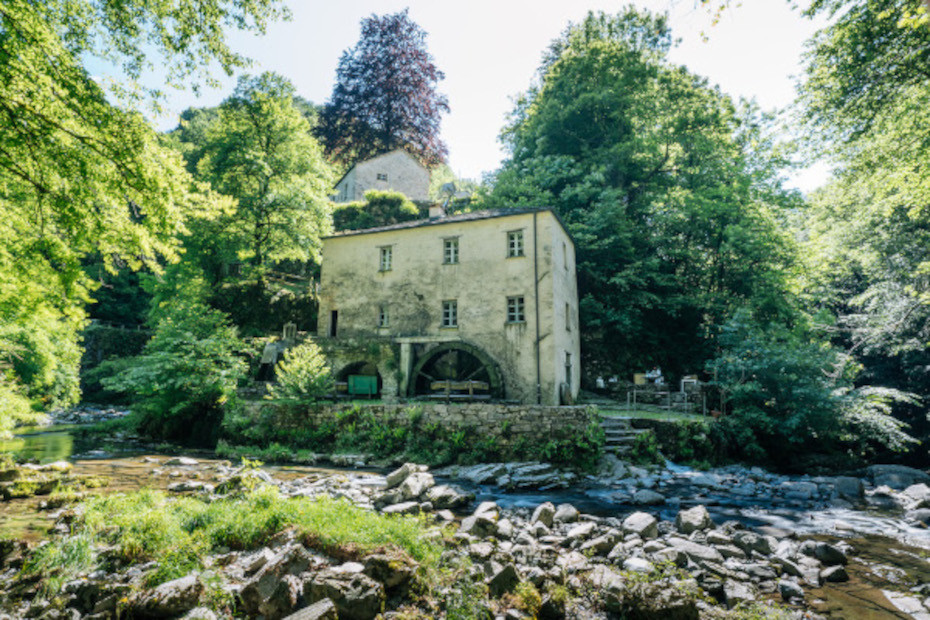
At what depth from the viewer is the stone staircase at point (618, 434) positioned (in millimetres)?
12492

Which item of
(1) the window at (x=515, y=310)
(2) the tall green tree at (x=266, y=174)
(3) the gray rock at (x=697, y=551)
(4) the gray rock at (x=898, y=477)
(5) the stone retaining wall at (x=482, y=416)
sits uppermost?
(2) the tall green tree at (x=266, y=174)

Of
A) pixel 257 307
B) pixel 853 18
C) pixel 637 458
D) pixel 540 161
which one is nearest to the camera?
pixel 853 18

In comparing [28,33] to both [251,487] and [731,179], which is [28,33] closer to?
[251,487]

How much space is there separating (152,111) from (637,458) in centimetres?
1297

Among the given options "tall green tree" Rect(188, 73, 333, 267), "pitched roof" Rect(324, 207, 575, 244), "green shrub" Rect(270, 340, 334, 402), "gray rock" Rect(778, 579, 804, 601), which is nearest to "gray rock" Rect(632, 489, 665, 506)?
"gray rock" Rect(778, 579, 804, 601)

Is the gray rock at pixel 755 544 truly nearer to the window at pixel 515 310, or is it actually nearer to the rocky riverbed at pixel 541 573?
the rocky riverbed at pixel 541 573

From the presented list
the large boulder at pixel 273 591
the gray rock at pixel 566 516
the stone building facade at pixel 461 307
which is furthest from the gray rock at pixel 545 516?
the stone building facade at pixel 461 307

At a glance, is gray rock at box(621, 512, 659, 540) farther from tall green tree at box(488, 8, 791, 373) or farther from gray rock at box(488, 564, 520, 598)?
tall green tree at box(488, 8, 791, 373)

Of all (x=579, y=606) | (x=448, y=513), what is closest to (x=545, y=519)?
(x=448, y=513)

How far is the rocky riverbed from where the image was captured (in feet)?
13.2

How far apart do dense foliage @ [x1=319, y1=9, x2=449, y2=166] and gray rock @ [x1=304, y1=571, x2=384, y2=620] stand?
35.8 meters

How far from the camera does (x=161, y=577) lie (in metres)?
4.38

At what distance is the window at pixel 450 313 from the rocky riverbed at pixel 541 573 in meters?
9.64

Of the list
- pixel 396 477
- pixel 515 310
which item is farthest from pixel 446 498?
pixel 515 310
